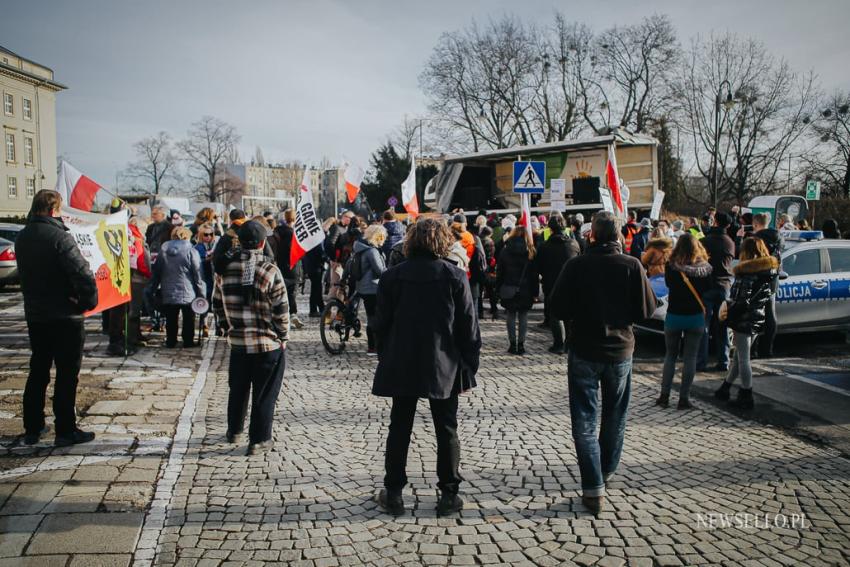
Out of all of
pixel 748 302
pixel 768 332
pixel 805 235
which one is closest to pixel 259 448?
pixel 748 302

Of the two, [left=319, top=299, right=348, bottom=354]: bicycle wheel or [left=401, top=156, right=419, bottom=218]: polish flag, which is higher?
[left=401, top=156, right=419, bottom=218]: polish flag

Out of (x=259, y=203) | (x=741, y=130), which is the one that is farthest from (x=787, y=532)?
(x=259, y=203)

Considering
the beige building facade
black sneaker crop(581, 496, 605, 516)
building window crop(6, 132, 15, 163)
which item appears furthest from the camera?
building window crop(6, 132, 15, 163)

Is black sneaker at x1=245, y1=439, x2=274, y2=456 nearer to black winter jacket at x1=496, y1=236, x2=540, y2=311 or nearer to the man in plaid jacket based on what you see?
the man in plaid jacket

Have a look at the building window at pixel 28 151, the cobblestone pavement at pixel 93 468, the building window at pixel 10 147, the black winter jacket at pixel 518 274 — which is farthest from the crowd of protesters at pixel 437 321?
the building window at pixel 28 151

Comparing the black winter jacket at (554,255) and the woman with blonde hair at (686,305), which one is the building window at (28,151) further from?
the woman with blonde hair at (686,305)

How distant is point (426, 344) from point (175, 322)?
22.6 ft

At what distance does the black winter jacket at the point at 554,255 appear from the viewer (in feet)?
31.5

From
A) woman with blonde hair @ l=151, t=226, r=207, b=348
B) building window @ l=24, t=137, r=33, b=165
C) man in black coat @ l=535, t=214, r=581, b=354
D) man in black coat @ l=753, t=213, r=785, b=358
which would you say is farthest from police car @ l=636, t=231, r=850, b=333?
building window @ l=24, t=137, r=33, b=165

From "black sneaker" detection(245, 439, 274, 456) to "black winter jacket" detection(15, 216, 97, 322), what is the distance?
5.86 ft

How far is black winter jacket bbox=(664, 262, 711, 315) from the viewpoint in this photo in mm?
6680

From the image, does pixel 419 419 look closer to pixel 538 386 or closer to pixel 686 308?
pixel 538 386

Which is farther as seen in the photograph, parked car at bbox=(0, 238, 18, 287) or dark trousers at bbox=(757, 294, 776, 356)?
parked car at bbox=(0, 238, 18, 287)

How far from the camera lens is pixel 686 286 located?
6648mm
